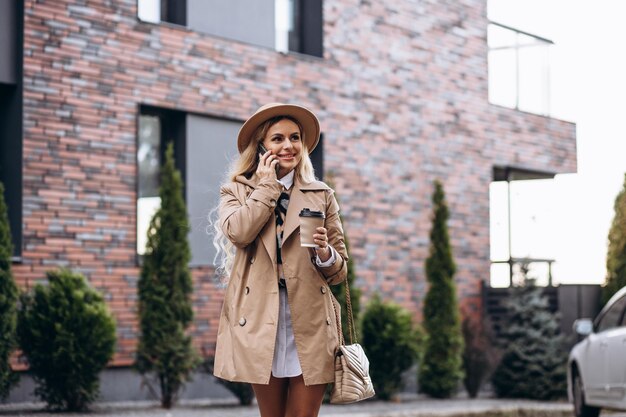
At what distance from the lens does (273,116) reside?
5258 millimetres

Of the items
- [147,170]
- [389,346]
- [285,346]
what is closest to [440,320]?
[389,346]

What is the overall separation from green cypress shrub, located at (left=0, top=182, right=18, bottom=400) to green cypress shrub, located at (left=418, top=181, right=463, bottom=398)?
23.7ft

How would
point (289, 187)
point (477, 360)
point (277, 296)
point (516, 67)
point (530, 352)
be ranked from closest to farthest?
point (277, 296), point (289, 187), point (477, 360), point (530, 352), point (516, 67)

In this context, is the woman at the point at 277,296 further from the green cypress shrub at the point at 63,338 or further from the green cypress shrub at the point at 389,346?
the green cypress shrub at the point at 389,346

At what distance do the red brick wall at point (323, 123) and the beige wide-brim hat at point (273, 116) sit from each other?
831 centimetres

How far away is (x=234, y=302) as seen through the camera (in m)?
5.02

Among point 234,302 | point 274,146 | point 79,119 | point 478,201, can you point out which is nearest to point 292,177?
point 274,146

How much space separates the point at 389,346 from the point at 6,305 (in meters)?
5.87

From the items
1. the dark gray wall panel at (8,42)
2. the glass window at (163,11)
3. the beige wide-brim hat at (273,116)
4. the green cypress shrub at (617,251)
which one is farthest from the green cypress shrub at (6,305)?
the green cypress shrub at (617,251)

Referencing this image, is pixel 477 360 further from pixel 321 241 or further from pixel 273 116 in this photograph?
pixel 321 241

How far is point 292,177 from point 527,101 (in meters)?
17.1

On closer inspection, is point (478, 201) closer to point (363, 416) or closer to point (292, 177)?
point (363, 416)

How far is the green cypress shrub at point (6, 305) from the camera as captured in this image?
37.5 ft

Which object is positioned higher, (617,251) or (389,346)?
(617,251)
